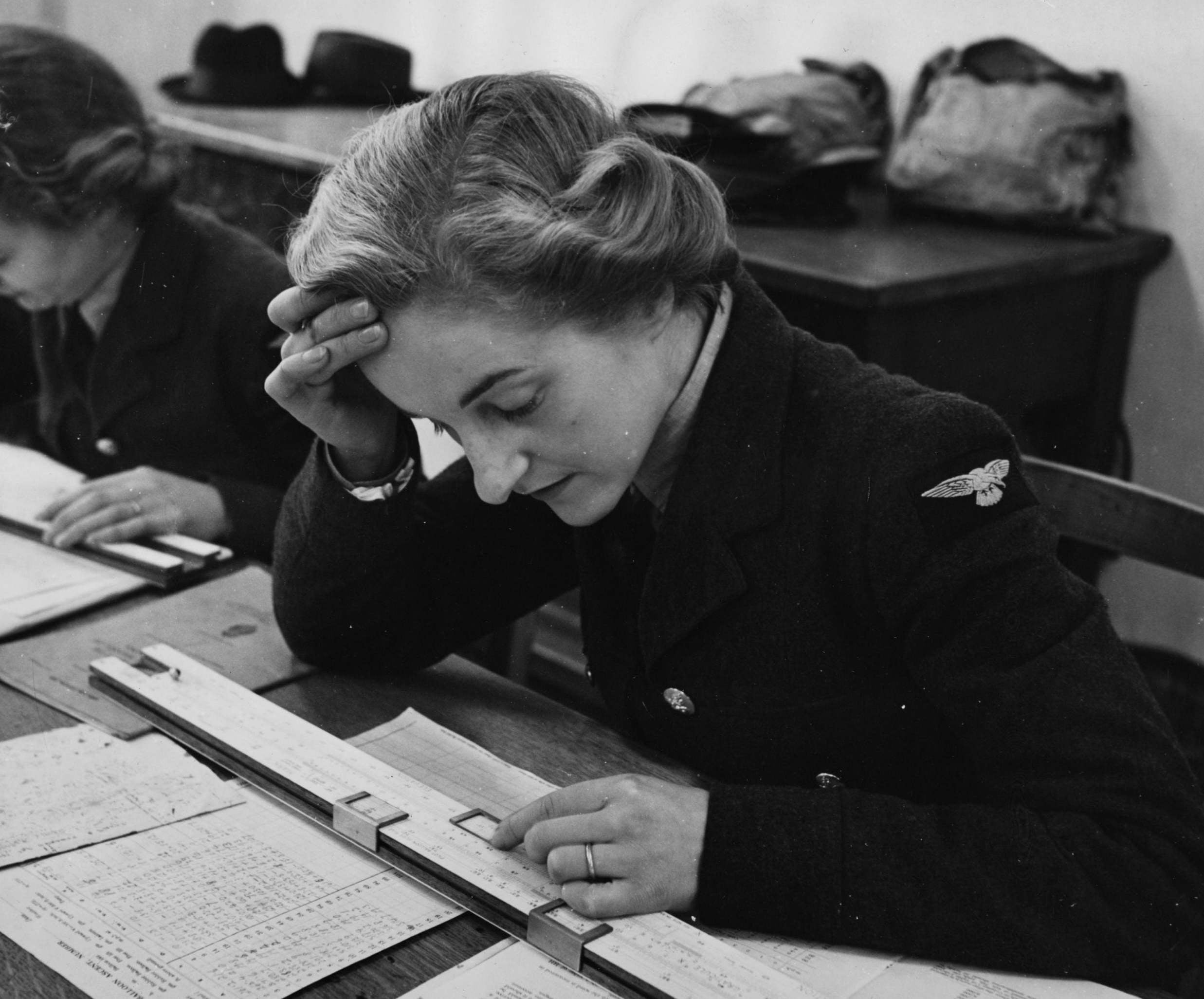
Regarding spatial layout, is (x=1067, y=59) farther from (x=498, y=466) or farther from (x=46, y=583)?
(x=46, y=583)

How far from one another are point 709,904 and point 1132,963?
29 cm

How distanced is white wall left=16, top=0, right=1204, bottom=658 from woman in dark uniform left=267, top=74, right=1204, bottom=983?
1.01 m

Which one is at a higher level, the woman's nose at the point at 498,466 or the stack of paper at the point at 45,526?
the woman's nose at the point at 498,466

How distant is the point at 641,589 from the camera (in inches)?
50.2

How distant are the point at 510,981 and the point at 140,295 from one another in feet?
4.18

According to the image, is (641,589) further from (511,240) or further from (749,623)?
(511,240)

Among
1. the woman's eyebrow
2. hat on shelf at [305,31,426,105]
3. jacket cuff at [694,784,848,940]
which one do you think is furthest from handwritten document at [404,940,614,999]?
hat on shelf at [305,31,426,105]

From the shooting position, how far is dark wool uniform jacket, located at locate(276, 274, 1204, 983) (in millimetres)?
950

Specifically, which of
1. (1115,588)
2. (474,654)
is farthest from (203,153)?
(1115,588)

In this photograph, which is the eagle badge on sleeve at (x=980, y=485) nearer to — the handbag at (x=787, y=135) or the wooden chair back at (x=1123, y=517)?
the wooden chair back at (x=1123, y=517)

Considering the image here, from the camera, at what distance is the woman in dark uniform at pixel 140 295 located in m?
1.71

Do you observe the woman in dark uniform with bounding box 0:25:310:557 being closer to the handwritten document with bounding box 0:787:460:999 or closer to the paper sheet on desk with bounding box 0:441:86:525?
the paper sheet on desk with bounding box 0:441:86:525

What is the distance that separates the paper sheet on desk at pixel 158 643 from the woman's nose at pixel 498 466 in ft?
1.23

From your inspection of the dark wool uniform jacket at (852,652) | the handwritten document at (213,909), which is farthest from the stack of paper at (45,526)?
the handwritten document at (213,909)
